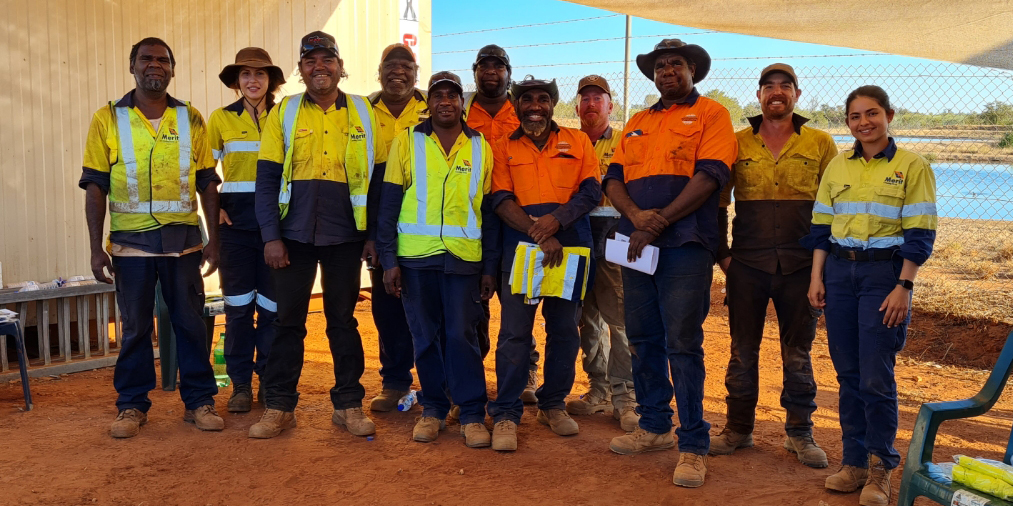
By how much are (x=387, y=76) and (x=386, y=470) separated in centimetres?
258

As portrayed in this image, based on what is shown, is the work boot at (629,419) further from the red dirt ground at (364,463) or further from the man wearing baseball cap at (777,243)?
the man wearing baseball cap at (777,243)

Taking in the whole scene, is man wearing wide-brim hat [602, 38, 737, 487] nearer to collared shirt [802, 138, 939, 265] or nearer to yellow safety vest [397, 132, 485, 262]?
collared shirt [802, 138, 939, 265]

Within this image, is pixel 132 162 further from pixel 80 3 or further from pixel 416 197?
pixel 80 3

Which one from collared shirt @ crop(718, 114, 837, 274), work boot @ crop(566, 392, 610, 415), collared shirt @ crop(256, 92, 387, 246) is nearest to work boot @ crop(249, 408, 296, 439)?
collared shirt @ crop(256, 92, 387, 246)

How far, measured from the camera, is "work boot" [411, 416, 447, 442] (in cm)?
522

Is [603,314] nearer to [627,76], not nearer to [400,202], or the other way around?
[400,202]

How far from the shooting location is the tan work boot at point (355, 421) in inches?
211

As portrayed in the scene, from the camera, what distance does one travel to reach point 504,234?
209 inches

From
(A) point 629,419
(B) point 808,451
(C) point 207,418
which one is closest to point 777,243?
(B) point 808,451

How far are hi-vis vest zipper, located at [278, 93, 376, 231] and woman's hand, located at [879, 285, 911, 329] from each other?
301 centimetres

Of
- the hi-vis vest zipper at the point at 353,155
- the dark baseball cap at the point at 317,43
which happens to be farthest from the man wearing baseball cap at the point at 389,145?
the dark baseball cap at the point at 317,43

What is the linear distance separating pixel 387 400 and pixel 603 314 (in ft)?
5.37

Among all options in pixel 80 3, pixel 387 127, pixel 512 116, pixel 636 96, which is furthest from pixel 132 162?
pixel 636 96

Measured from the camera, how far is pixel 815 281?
450 centimetres
